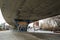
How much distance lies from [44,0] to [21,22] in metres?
30.6

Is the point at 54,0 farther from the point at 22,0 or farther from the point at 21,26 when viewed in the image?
the point at 21,26

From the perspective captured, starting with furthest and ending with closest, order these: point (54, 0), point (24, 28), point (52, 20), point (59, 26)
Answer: point (52, 20) < point (24, 28) < point (59, 26) < point (54, 0)

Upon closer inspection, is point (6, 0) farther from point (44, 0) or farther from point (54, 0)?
point (54, 0)

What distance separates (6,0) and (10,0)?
14.1 inches

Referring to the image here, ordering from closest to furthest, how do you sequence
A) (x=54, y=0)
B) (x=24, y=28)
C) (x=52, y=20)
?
(x=54, y=0), (x=24, y=28), (x=52, y=20)

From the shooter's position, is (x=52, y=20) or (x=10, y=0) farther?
(x=52, y=20)

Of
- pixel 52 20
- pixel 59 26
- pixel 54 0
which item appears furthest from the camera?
pixel 52 20

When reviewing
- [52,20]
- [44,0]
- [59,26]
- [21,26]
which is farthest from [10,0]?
[52,20]

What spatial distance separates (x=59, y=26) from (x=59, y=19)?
4.43 m

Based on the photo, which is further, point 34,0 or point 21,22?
point 21,22

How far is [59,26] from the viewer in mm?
39500

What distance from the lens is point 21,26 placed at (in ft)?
145

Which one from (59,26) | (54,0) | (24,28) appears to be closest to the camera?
(54,0)

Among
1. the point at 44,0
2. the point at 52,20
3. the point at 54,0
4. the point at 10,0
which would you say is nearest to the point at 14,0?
the point at 10,0
